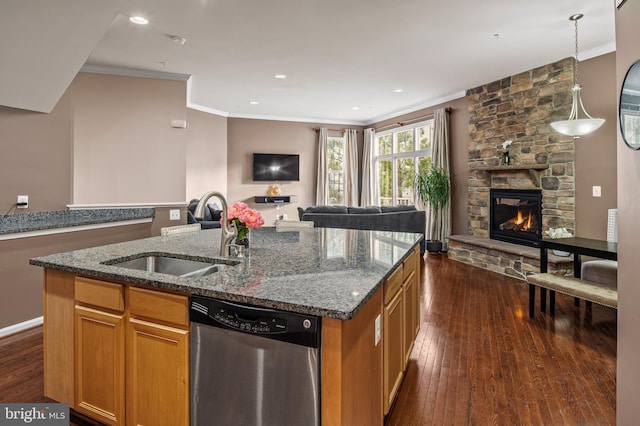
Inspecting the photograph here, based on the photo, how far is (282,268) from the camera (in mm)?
1667

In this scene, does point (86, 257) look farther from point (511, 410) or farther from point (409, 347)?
point (511, 410)

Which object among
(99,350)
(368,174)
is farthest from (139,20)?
(368,174)

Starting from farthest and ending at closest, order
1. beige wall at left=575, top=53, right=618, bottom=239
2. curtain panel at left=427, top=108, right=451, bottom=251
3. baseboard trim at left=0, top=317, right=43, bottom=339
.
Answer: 1. curtain panel at left=427, top=108, right=451, bottom=251
2. beige wall at left=575, top=53, right=618, bottom=239
3. baseboard trim at left=0, top=317, right=43, bottom=339

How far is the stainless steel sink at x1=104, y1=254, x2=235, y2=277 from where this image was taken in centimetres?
190

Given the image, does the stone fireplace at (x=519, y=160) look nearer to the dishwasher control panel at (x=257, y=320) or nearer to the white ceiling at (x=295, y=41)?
the white ceiling at (x=295, y=41)

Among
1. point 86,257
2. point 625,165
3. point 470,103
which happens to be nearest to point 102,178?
point 86,257

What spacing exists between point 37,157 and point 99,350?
2.63 meters

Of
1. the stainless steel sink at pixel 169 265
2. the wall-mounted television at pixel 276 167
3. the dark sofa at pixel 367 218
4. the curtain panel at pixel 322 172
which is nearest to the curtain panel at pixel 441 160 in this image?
the dark sofa at pixel 367 218

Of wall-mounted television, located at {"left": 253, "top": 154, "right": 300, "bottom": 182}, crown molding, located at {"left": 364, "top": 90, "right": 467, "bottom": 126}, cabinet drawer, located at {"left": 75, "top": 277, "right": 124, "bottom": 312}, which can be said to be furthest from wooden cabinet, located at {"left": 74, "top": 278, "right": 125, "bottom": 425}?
wall-mounted television, located at {"left": 253, "top": 154, "right": 300, "bottom": 182}

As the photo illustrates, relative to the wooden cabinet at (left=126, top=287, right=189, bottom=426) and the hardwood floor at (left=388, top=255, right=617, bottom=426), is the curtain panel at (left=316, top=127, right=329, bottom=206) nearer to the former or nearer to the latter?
the hardwood floor at (left=388, top=255, right=617, bottom=426)

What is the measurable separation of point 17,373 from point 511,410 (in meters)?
3.04

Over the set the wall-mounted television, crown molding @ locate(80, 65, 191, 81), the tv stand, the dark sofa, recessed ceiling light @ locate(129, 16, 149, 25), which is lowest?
the dark sofa

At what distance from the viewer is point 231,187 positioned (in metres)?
8.21

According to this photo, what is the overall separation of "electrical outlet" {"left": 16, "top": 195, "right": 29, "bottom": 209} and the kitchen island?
1894 millimetres
